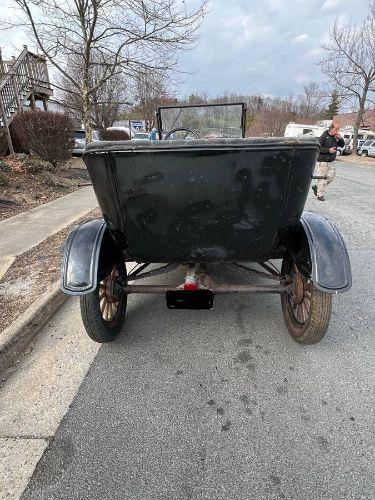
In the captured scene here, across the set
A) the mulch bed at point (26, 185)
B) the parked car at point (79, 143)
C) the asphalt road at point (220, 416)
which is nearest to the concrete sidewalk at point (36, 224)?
the mulch bed at point (26, 185)

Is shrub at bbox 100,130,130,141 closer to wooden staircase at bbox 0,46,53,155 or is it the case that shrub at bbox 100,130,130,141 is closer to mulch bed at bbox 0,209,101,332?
wooden staircase at bbox 0,46,53,155

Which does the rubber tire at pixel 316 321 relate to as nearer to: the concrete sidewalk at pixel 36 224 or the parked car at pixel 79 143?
the concrete sidewalk at pixel 36 224

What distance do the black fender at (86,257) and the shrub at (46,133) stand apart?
922 cm

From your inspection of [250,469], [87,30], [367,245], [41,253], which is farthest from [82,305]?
[87,30]

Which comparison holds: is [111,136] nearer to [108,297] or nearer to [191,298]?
[108,297]

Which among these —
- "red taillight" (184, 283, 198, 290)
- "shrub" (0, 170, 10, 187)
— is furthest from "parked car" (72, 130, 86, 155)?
"red taillight" (184, 283, 198, 290)

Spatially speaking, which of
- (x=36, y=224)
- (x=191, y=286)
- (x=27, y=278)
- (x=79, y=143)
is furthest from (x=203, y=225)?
(x=79, y=143)

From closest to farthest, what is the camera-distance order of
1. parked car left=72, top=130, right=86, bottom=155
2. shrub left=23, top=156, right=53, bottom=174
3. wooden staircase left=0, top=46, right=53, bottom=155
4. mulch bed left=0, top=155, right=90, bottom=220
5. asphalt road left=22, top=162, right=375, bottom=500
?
asphalt road left=22, top=162, right=375, bottom=500, mulch bed left=0, top=155, right=90, bottom=220, shrub left=23, top=156, right=53, bottom=174, wooden staircase left=0, top=46, right=53, bottom=155, parked car left=72, top=130, right=86, bottom=155

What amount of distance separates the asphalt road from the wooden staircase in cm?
979

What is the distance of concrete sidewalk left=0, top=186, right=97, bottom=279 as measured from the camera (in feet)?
15.2

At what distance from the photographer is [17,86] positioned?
12.8 m

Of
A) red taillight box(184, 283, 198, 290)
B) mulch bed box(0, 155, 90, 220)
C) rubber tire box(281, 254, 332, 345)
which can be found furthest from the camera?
mulch bed box(0, 155, 90, 220)

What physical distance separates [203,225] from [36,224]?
459 centimetres

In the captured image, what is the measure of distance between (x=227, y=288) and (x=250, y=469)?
1.25 metres
